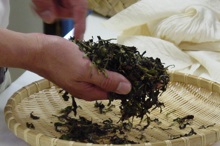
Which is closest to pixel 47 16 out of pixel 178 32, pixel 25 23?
pixel 178 32

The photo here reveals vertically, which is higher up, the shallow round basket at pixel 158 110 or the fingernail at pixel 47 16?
the fingernail at pixel 47 16

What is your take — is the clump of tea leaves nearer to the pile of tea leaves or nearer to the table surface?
the pile of tea leaves

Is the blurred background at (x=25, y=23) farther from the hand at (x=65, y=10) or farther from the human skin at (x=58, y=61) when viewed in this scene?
the human skin at (x=58, y=61)

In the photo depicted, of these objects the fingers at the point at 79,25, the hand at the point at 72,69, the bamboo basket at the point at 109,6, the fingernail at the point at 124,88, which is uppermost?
the bamboo basket at the point at 109,6

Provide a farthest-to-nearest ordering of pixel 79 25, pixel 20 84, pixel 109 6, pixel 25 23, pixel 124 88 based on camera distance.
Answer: pixel 25 23, pixel 109 6, pixel 20 84, pixel 79 25, pixel 124 88

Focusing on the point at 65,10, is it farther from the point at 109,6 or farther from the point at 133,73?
the point at 109,6

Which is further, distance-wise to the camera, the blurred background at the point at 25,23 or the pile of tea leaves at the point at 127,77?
the blurred background at the point at 25,23

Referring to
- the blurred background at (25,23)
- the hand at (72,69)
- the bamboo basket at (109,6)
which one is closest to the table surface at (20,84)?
the bamboo basket at (109,6)

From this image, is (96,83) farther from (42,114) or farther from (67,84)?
(42,114)
